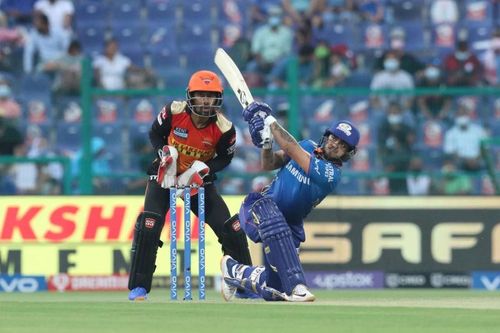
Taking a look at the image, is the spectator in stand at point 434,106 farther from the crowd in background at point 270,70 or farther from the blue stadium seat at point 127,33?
the blue stadium seat at point 127,33

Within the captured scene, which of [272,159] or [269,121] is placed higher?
[269,121]

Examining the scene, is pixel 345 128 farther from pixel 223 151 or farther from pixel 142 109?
pixel 142 109

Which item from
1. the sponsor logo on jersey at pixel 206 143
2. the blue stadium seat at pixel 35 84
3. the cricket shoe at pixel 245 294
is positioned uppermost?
the blue stadium seat at pixel 35 84

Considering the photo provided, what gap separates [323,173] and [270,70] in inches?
307

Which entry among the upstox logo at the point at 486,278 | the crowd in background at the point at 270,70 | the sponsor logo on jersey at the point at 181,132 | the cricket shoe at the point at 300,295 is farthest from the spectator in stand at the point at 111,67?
the cricket shoe at the point at 300,295

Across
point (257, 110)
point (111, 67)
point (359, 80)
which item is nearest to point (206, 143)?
point (257, 110)

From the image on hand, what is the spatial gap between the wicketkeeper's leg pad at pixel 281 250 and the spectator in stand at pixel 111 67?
6.65 meters

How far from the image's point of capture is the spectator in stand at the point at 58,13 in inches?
811

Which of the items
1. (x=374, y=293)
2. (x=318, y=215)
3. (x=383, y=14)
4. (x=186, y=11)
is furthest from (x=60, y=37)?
(x=374, y=293)

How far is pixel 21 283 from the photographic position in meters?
15.7

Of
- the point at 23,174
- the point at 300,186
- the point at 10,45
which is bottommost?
the point at 23,174

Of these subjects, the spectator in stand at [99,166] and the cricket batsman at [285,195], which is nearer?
the cricket batsman at [285,195]

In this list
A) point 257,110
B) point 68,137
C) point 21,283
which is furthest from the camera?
point 68,137

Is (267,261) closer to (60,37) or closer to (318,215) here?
(318,215)
